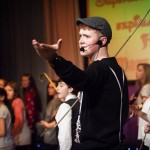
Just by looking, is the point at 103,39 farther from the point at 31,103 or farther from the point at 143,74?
the point at 31,103

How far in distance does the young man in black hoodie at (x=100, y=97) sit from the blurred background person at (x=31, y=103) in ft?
13.2

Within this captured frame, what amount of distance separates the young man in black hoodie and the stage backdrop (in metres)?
3.93

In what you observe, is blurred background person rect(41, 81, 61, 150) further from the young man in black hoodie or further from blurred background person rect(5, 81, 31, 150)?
the young man in black hoodie

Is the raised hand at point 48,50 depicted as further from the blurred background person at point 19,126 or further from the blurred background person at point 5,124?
the blurred background person at point 19,126

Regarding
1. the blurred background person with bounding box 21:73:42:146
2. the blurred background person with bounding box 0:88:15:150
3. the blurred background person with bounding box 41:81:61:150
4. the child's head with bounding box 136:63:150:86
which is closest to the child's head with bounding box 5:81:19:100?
the blurred background person with bounding box 41:81:61:150

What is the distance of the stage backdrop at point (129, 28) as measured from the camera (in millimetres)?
6293

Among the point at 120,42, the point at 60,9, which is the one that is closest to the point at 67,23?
the point at 60,9

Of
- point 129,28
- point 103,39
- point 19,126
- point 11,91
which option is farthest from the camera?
point 129,28

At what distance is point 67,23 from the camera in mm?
6906

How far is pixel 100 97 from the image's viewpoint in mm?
2207

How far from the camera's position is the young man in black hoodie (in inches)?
86.3

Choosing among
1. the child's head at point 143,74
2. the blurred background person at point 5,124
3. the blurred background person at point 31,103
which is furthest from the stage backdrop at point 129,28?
the blurred background person at point 5,124

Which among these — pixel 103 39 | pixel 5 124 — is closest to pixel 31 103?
pixel 5 124

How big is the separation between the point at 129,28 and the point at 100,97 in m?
4.32
